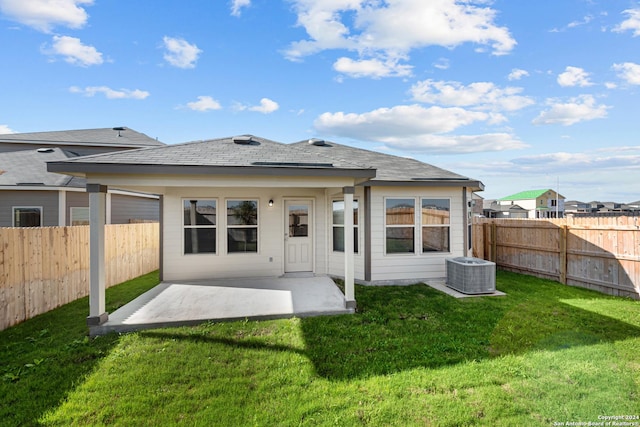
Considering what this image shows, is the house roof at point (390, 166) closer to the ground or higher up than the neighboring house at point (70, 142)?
closer to the ground

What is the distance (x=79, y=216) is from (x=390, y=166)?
1191 centimetres

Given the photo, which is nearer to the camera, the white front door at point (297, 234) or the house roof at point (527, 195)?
the white front door at point (297, 234)

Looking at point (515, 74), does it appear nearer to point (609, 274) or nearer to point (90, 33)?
point (609, 274)

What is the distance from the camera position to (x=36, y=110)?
15.7 m

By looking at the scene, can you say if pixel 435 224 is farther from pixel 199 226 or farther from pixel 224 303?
pixel 199 226

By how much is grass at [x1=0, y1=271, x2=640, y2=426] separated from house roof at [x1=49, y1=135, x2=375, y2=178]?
2568 mm

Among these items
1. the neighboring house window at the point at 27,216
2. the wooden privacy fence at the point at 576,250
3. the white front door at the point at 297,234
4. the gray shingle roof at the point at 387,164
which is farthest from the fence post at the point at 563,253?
the neighboring house window at the point at 27,216

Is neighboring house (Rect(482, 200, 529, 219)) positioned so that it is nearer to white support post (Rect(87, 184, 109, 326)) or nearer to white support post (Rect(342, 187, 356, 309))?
white support post (Rect(342, 187, 356, 309))

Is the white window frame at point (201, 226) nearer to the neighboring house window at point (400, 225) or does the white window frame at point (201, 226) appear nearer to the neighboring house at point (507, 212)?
the neighboring house window at point (400, 225)

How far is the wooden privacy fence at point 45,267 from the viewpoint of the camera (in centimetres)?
484

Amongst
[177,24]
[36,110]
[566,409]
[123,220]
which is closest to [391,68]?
[177,24]

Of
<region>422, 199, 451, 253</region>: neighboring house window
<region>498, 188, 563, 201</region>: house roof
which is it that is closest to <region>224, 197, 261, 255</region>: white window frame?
<region>422, 199, 451, 253</region>: neighboring house window

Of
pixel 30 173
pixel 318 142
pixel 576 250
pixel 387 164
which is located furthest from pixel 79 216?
pixel 576 250

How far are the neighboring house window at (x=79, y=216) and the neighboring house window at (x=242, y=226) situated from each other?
7.64 metres
